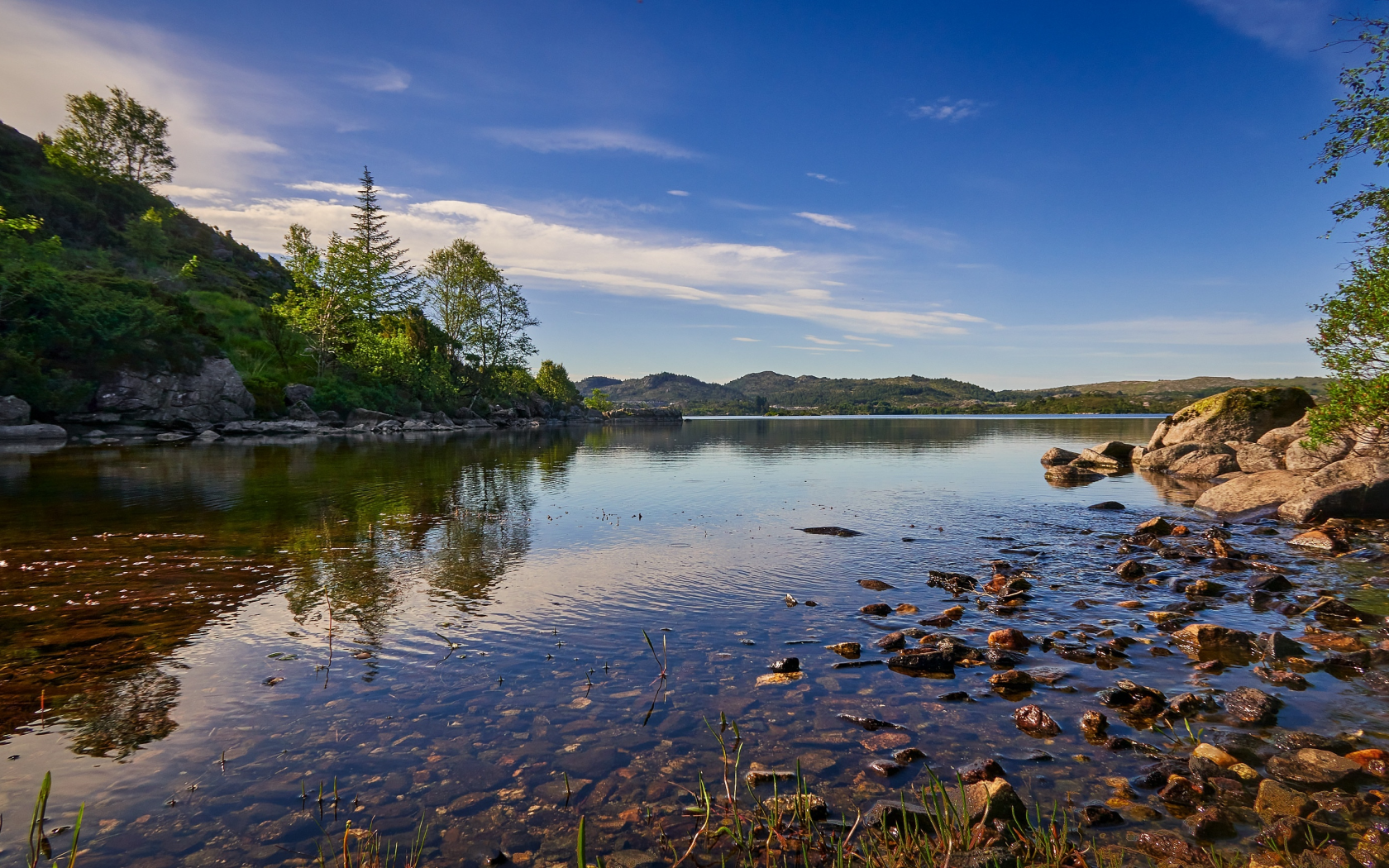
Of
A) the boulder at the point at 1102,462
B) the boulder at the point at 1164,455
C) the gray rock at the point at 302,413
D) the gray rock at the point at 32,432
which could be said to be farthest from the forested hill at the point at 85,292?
the boulder at the point at 1164,455

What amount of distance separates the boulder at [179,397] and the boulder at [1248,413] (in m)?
92.4

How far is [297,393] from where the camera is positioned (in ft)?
278

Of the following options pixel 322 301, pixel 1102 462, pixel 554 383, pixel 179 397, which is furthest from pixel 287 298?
pixel 1102 462

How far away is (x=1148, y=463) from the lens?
47594 millimetres

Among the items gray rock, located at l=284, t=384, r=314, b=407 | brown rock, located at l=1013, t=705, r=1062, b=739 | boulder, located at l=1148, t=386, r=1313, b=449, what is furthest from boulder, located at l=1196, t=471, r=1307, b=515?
gray rock, located at l=284, t=384, r=314, b=407

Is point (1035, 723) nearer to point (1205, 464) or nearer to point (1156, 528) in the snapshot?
point (1156, 528)

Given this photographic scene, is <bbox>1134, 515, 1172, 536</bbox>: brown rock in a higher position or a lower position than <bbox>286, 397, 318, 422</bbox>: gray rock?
lower

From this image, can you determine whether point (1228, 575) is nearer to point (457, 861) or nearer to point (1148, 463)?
point (457, 861)

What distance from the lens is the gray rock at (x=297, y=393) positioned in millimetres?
83812

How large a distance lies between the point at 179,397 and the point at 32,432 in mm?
14980

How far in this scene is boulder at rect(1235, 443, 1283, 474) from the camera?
109 feet

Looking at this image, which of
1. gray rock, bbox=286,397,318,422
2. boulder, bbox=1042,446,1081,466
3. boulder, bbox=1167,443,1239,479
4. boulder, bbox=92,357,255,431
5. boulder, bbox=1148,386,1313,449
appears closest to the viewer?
boulder, bbox=1167,443,1239,479

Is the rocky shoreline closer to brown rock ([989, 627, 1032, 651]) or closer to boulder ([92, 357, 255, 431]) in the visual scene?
brown rock ([989, 627, 1032, 651])

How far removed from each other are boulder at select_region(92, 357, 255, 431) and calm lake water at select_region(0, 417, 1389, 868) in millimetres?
46135
